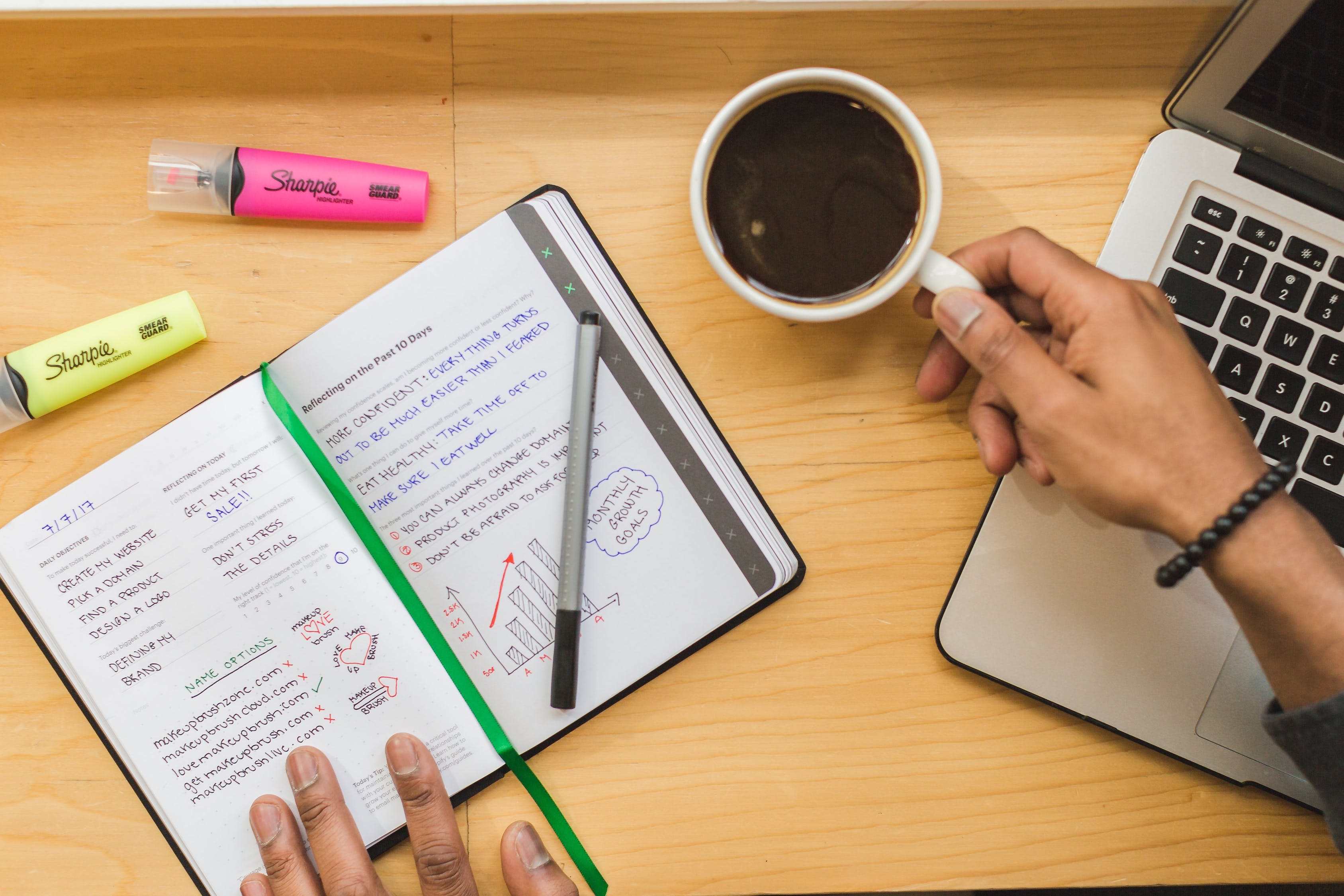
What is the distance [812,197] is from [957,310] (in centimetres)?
11

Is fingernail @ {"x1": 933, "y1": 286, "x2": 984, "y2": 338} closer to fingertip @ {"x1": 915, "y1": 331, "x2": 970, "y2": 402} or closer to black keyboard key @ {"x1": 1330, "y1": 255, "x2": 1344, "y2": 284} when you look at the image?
fingertip @ {"x1": 915, "y1": 331, "x2": 970, "y2": 402}

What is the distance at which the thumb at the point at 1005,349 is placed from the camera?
45 centimetres

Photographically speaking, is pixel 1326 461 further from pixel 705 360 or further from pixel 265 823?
pixel 265 823

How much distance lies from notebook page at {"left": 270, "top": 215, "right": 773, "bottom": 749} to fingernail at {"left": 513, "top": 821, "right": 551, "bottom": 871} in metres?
0.06

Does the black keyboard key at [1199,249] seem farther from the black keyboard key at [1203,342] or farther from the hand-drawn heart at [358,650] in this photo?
the hand-drawn heart at [358,650]

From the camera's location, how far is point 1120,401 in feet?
1.46

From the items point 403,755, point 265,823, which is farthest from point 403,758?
point 265,823

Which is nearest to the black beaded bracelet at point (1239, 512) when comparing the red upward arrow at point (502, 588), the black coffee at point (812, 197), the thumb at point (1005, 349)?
the thumb at point (1005, 349)

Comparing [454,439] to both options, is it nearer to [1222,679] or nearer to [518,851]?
[518,851]

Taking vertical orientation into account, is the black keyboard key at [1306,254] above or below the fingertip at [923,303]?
above

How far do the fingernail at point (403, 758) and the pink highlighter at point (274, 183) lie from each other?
353mm

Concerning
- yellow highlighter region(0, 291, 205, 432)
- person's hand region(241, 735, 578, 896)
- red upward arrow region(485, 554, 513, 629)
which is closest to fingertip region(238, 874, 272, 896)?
person's hand region(241, 735, 578, 896)

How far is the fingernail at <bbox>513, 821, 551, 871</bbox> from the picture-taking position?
0.55m

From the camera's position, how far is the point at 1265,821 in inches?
22.1
